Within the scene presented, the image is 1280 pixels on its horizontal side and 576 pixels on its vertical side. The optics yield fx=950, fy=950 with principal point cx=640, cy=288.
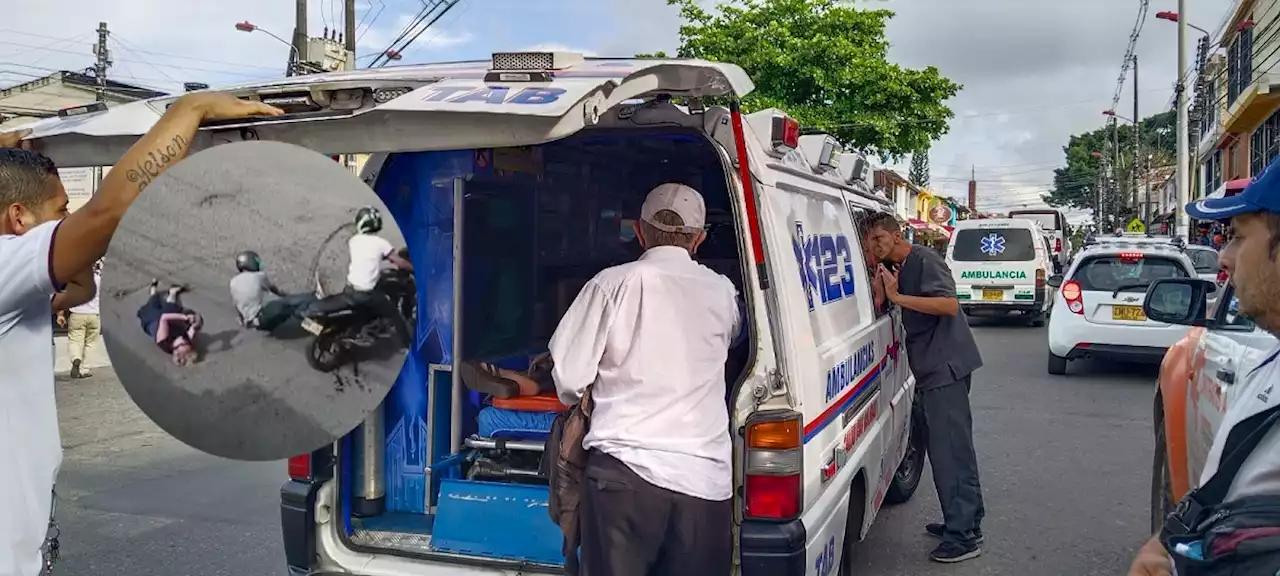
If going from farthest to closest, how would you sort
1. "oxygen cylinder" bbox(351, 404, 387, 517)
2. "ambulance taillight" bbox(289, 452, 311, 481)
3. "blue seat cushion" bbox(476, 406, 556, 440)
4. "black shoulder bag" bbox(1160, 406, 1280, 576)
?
"blue seat cushion" bbox(476, 406, 556, 440)
"oxygen cylinder" bbox(351, 404, 387, 517)
"ambulance taillight" bbox(289, 452, 311, 481)
"black shoulder bag" bbox(1160, 406, 1280, 576)

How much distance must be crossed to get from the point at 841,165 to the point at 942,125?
17740 mm

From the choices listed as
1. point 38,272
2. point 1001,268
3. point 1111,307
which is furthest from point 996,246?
point 38,272

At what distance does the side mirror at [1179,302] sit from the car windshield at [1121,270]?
26.5ft

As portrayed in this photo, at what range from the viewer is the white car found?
10812mm

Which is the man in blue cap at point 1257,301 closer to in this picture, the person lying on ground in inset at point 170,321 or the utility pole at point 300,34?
the person lying on ground in inset at point 170,321

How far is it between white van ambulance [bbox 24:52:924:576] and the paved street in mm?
1071

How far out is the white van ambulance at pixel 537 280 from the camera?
260 cm

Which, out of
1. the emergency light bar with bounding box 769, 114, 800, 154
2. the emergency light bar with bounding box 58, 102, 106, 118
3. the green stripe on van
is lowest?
the green stripe on van

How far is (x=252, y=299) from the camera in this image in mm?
1820

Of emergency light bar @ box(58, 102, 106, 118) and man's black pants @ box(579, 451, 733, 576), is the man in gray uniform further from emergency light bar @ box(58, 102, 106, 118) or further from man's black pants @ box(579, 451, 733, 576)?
emergency light bar @ box(58, 102, 106, 118)

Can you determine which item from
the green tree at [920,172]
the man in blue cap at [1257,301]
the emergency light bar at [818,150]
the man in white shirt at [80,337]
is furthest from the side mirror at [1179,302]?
the green tree at [920,172]

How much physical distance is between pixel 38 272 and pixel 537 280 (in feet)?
9.72

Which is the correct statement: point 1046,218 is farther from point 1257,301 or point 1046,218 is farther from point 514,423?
point 1257,301

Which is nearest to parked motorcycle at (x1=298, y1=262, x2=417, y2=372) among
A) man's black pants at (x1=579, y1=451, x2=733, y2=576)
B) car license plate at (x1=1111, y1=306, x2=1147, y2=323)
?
man's black pants at (x1=579, y1=451, x2=733, y2=576)
